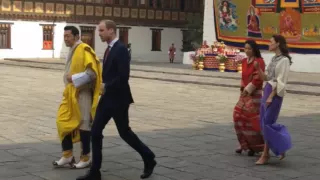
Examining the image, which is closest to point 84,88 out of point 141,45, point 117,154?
point 117,154

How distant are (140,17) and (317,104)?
31743mm

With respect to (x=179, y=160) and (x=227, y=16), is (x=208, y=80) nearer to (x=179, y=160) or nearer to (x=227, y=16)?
(x=227, y=16)

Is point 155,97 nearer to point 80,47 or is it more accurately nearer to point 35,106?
point 35,106

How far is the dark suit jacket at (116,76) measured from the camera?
545cm

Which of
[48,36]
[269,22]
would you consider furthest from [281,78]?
[48,36]

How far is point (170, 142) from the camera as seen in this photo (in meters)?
8.18

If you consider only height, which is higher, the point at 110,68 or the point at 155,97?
the point at 110,68

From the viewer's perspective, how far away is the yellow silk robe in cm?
603

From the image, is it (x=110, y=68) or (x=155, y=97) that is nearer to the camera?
(x=110, y=68)

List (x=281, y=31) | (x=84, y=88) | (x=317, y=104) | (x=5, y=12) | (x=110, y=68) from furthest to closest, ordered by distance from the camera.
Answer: (x=5, y=12) < (x=281, y=31) < (x=317, y=104) < (x=84, y=88) < (x=110, y=68)

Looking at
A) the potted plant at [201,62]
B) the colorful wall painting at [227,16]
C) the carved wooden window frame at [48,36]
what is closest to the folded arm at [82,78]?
the potted plant at [201,62]

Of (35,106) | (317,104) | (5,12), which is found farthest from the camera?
(5,12)

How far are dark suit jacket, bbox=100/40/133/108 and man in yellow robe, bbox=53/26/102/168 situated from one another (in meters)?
0.48

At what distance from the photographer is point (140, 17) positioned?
45.4 metres
